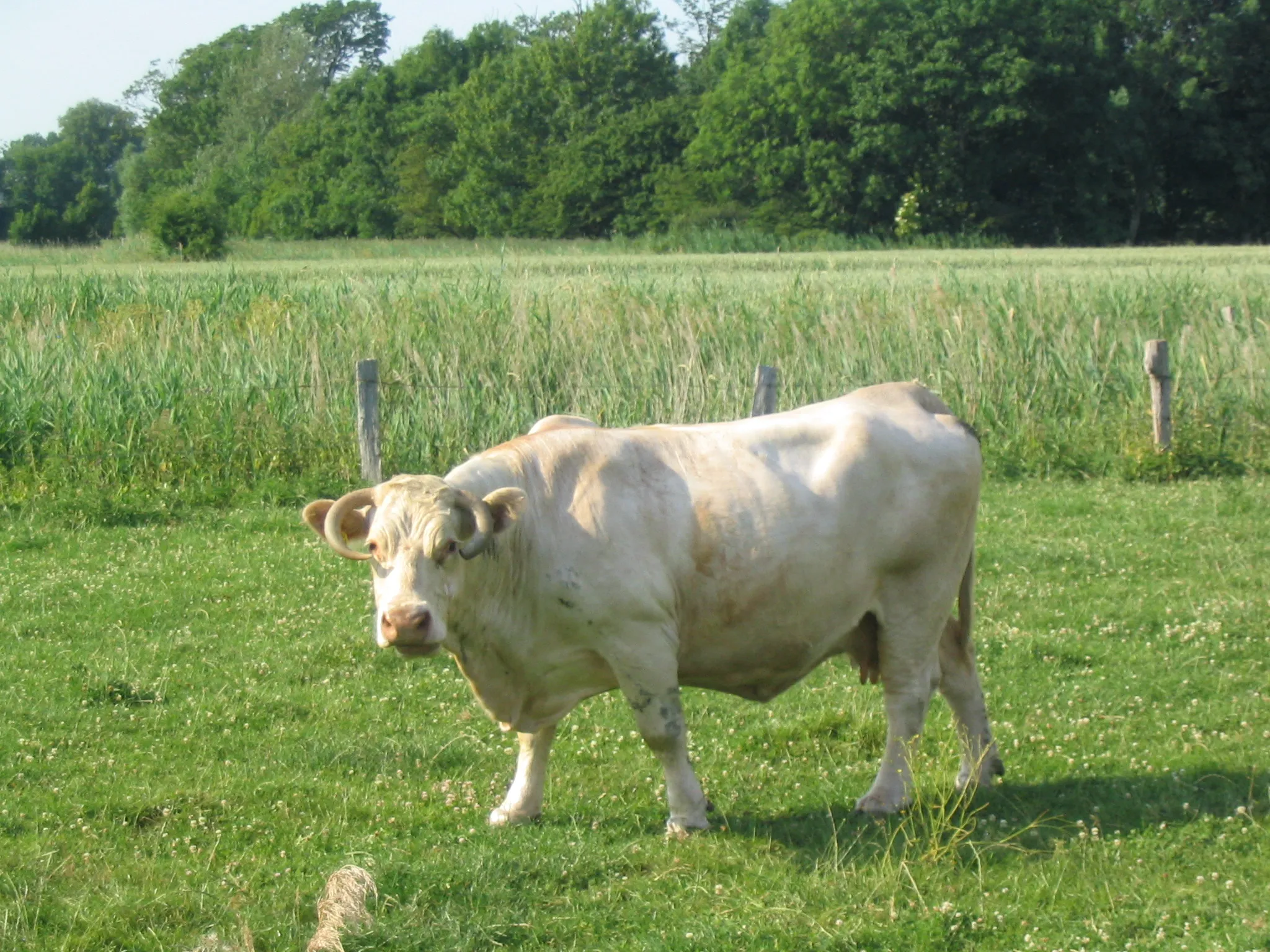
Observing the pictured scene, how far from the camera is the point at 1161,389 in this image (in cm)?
1418

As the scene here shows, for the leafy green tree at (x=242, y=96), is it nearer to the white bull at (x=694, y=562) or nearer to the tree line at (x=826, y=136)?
the tree line at (x=826, y=136)

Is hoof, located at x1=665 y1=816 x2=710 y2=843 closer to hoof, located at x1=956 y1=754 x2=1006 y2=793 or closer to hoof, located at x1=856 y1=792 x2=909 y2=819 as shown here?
hoof, located at x1=856 y1=792 x2=909 y2=819

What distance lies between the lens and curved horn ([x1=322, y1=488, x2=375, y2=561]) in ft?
17.0

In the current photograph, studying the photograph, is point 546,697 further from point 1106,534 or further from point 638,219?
point 638,219

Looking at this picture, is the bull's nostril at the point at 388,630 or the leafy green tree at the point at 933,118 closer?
the bull's nostril at the point at 388,630

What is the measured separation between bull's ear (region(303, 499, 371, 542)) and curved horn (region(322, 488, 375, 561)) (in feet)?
0.07

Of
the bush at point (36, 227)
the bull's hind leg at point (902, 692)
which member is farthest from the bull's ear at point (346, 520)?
the bush at point (36, 227)

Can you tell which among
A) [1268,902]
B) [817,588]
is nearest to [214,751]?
[817,588]

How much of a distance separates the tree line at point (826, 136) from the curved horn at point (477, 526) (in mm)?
51010

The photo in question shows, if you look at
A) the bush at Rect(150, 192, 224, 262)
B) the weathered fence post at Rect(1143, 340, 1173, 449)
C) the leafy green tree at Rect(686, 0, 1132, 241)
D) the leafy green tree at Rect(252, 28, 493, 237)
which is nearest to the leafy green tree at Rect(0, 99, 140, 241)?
the leafy green tree at Rect(252, 28, 493, 237)

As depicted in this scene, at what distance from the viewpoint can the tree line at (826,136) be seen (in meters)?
65.5

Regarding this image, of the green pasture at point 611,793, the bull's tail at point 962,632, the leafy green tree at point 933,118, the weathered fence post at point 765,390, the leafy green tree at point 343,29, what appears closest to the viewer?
the green pasture at point 611,793

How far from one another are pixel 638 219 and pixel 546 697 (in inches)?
2731

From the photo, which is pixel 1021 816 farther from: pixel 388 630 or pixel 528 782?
pixel 388 630
